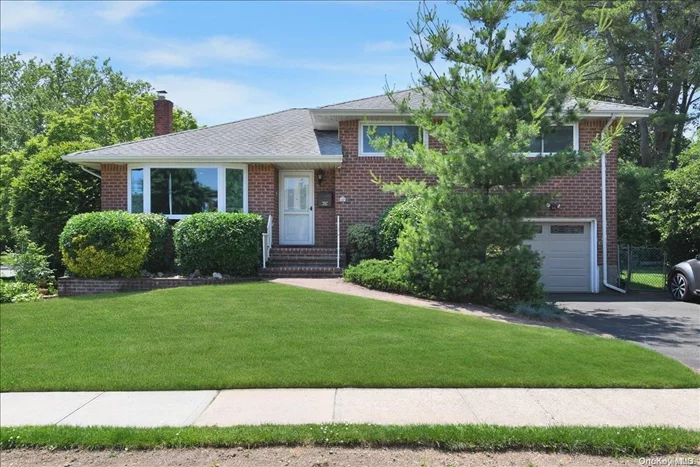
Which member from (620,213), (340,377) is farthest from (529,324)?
(620,213)

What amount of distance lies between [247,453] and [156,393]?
190 centimetres

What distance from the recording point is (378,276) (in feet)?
38.4

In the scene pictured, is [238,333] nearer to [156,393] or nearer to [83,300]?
[156,393]

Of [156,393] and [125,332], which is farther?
[125,332]

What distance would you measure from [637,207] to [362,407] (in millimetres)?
17807

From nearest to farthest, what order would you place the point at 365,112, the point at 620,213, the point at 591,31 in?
the point at 365,112, the point at 620,213, the point at 591,31

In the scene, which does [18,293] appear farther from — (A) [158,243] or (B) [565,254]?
(B) [565,254]

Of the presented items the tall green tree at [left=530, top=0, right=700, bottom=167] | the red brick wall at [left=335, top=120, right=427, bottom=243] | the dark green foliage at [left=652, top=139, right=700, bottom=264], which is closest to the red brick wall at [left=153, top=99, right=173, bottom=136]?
the red brick wall at [left=335, top=120, right=427, bottom=243]

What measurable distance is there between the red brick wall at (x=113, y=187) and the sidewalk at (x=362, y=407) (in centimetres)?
1012

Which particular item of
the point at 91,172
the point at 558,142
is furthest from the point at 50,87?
the point at 558,142

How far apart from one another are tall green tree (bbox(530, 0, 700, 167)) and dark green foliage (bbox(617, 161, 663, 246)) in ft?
19.5

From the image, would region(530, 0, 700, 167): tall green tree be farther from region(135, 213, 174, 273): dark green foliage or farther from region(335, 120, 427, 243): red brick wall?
region(135, 213, 174, 273): dark green foliage

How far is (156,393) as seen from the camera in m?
5.72
